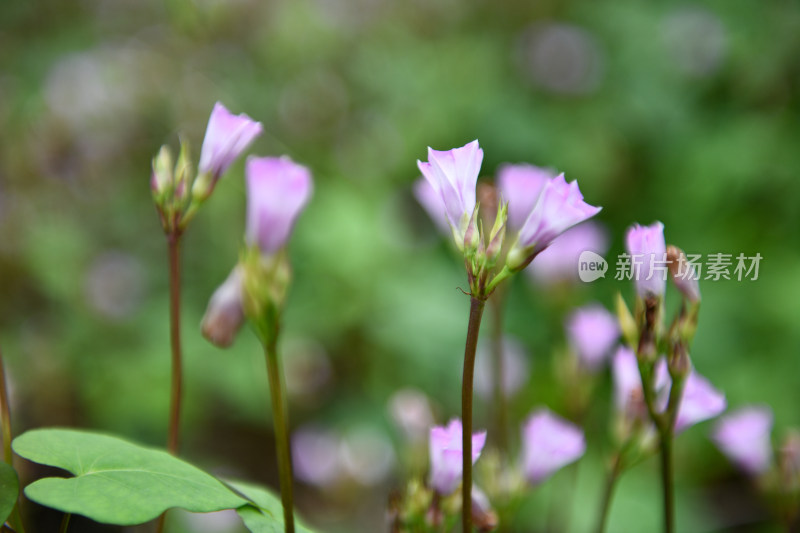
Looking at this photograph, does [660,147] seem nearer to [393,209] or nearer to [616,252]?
[616,252]

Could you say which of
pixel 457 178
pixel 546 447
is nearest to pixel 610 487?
pixel 546 447

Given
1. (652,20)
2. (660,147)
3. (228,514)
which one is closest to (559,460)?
(228,514)

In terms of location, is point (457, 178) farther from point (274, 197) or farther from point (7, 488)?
point (7, 488)

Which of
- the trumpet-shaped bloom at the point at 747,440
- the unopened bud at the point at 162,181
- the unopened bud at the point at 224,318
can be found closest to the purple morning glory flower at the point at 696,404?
the trumpet-shaped bloom at the point at 747,440

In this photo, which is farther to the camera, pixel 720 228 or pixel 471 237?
pixel 720 228

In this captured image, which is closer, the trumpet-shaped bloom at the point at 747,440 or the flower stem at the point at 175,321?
the flower stem at the point at 175,321

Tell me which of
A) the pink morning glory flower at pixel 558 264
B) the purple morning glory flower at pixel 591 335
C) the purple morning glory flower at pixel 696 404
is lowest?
the purple morning glory flower at pixel 696 404

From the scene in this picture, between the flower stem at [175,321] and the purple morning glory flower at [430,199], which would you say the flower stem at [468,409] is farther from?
the purple morning glory flower at [430,199]
